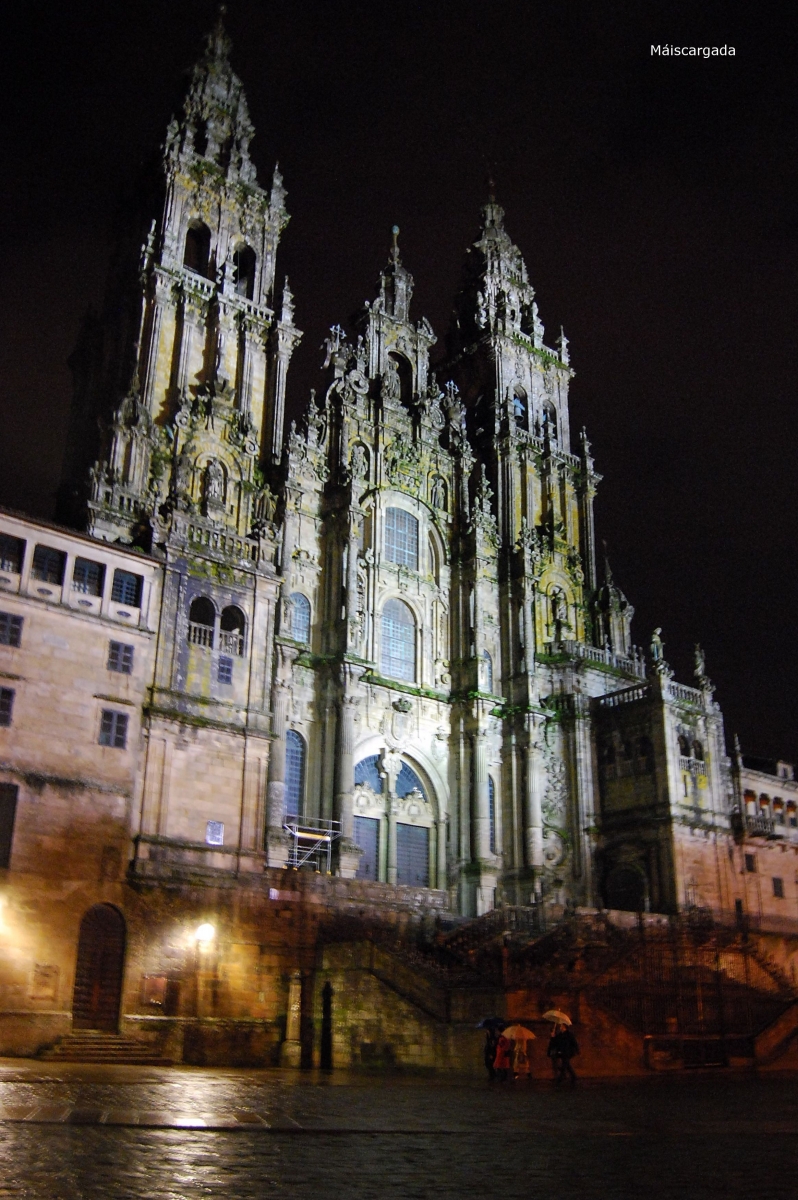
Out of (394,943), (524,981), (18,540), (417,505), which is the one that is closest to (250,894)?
(394,943)

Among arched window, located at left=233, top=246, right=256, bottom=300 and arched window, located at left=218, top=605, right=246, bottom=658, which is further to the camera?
arched window, located at left=233, top=246, right=256, bottom=300

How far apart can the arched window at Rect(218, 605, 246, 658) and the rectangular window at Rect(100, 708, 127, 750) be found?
5.49 metres

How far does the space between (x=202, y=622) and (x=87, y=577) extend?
5.22 m

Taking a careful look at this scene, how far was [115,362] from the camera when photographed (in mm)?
47812

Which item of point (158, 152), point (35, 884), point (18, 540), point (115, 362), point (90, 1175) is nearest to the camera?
point (90, 1175)

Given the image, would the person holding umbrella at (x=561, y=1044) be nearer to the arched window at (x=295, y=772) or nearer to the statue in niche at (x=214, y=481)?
the arched window at (x=295, y=772)

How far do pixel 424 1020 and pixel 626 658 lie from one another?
32498mm

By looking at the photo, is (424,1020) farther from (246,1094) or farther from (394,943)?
(246,1094)

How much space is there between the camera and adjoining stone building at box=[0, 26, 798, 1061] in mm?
33625

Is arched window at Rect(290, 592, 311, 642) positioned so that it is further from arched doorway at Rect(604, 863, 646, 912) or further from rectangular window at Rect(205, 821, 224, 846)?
arched doorway at Rect(604, 863, 646, 912)

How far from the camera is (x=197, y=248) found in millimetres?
52531

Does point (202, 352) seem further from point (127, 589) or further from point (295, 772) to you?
point (295, 772)

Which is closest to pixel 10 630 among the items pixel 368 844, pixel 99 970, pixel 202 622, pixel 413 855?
pixel 202 622

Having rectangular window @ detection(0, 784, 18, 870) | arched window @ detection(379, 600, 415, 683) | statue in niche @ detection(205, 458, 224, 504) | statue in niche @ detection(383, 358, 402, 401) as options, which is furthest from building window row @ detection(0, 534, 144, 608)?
statue in niche @ detection(383, 358, 402, 401)
